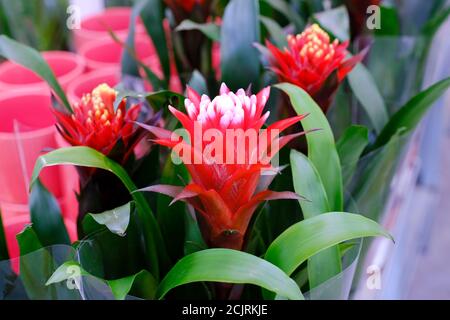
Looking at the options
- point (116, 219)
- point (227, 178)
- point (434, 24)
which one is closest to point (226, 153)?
point (227, 178)

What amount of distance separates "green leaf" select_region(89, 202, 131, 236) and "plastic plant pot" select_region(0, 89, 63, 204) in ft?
0.96

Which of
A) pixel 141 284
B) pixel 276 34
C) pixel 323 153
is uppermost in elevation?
pixel 276 34

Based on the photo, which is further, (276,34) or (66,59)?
(66,59)

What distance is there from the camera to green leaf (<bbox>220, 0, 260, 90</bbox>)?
77 centimetres

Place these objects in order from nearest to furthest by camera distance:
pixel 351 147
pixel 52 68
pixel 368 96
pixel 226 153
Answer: pixel 226 153 < pixel 351 147 < pixel 368 96 < pixel 52 68

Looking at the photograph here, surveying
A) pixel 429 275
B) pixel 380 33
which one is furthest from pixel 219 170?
pixel 429 275

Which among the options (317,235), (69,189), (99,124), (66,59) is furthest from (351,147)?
(66,59)

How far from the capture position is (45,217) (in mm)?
653

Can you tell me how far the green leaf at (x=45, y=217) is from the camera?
0.65 m

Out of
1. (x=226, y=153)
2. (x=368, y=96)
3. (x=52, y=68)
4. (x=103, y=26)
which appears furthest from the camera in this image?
(x=103, y=26)

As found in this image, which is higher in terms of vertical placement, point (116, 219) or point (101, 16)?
point (101, 16)

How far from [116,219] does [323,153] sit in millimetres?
238

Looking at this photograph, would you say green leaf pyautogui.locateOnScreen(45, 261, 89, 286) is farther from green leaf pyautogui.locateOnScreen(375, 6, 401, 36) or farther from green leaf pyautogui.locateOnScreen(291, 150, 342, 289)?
green leaf pyautogui.locateOnScreen(375, 6, 401, 36)

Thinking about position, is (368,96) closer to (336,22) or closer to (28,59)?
(336,22)
